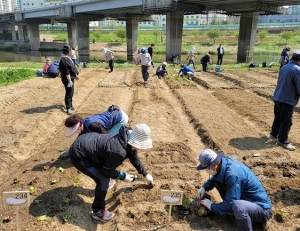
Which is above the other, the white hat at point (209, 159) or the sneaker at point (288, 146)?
the white hat at point (209, 159)

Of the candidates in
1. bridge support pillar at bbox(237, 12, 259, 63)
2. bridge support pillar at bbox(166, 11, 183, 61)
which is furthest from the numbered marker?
bridge support pillar at bbox(237, 12, 259, 63)

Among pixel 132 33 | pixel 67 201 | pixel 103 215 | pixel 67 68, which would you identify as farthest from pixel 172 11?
pixel 103 215

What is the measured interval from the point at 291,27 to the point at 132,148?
86.3 metres

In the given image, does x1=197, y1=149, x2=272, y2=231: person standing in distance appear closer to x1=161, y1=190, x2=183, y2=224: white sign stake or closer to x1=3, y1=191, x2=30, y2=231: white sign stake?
x1=161, y1=190, x2=183, y2=224: white sign stake

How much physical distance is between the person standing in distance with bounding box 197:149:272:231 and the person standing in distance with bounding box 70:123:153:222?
800 millimetres

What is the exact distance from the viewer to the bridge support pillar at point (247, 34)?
34.4 meters

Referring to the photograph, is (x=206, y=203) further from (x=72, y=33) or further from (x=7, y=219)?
(x=72, y=33)

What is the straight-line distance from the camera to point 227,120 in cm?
808

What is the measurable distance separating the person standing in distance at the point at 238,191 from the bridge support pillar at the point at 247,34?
33.3 metres

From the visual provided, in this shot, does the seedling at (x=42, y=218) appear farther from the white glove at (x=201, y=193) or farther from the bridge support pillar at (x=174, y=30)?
the bridge support pillar at (x=174, y=30)

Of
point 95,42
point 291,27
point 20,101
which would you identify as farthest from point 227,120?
point 291,27

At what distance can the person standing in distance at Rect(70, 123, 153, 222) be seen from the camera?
136 inches

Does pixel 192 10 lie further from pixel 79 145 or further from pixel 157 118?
pixel 79 145

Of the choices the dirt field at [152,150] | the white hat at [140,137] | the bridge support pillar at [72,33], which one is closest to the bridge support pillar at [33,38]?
the bridge support pillar at [72,33]
